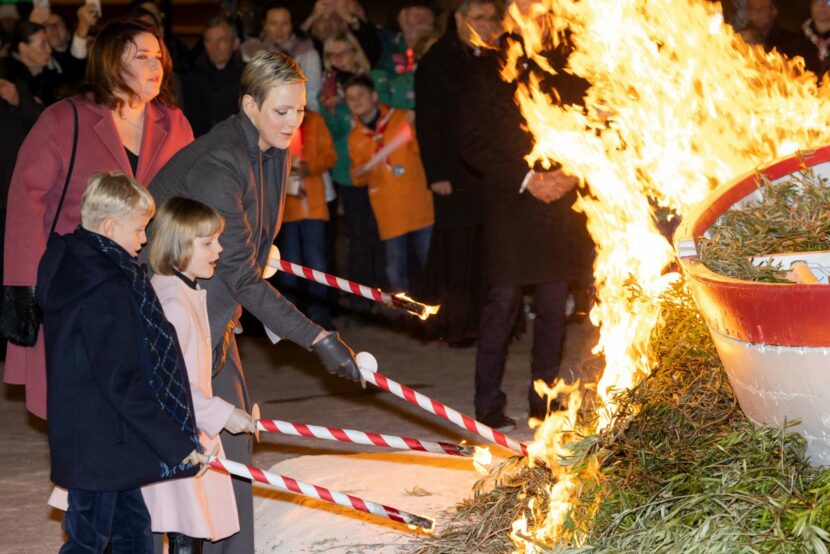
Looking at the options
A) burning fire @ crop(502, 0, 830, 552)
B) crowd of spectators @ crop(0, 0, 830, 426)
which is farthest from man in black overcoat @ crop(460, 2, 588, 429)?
burning fire @ crop(502, 0, 830, 552)

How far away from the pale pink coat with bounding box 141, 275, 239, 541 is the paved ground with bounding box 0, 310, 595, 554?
125cm

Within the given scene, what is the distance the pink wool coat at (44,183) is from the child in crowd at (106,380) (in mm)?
1040

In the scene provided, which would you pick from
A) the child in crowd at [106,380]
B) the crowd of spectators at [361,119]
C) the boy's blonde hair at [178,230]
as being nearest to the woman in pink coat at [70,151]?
the boy's blonde hair at [178,230]

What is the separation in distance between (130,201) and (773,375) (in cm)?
245

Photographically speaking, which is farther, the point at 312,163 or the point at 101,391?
the point at 312,163

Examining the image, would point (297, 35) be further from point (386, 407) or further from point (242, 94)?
point (242, 94)

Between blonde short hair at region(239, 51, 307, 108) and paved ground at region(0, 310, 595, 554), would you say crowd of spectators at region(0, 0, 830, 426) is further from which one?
blonde short hair at region(239, 51, 307, 108)

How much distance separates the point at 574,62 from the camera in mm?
7223

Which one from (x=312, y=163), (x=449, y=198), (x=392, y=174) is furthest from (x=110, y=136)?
(x=392, y=174)

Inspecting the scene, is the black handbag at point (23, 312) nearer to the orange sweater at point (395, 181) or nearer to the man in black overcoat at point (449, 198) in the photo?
the man in black overcoat at point (449, 198)

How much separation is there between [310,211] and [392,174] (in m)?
0.78

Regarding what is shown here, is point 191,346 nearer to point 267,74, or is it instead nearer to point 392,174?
point 267,74

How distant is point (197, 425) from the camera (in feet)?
16.7

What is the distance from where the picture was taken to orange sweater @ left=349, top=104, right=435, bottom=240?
11.1 meters
